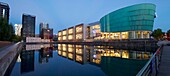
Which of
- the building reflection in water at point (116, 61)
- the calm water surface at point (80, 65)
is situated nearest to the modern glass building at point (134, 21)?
the building reflection in water at point (116, 61)

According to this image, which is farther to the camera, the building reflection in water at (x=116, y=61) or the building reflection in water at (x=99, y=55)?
the building reflection in water at (x=99, y=55)

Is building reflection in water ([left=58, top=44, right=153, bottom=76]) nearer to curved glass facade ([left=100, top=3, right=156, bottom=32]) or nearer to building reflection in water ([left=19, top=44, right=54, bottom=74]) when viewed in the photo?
building reflection in water ([left=19, top=44, right=54, bottom=74])

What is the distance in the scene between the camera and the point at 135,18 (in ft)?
324

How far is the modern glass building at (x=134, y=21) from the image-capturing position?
315 ft

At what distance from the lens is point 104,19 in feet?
424

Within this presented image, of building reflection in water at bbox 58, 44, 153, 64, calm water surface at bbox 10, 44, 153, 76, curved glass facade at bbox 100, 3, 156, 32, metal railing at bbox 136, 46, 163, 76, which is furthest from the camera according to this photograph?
curved glass facade at bbox 100, 3, 156, 32

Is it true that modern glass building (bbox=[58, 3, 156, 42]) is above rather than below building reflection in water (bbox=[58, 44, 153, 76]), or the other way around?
above

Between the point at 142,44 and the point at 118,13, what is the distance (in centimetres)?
5422

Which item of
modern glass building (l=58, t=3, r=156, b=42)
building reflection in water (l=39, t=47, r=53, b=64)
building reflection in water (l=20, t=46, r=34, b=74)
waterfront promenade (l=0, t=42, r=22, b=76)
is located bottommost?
building reflection in water (l=39, t=47, r=53, b=64)

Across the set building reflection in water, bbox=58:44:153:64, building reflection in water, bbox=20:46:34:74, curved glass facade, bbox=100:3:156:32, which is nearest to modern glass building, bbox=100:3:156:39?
curved glass facade, bbox=100:3:156:32

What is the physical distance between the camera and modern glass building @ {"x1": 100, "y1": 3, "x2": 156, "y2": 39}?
3777 inches

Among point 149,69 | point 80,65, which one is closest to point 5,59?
point 80,65

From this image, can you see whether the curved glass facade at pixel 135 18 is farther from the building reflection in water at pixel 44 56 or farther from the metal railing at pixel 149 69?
the metal railing at pixel 149 69

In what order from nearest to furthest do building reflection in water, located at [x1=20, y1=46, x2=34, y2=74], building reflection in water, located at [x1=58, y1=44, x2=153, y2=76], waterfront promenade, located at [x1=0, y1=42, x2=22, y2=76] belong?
waterfront promenade, located at [x1=0, y1=42, x2=22, y2=76] < building reflection in water, located at [x1=58, y1=44, x2=153, y2=76] < building reflection in water, located at [x1=20, y1=46, x2=34, y2=74]
